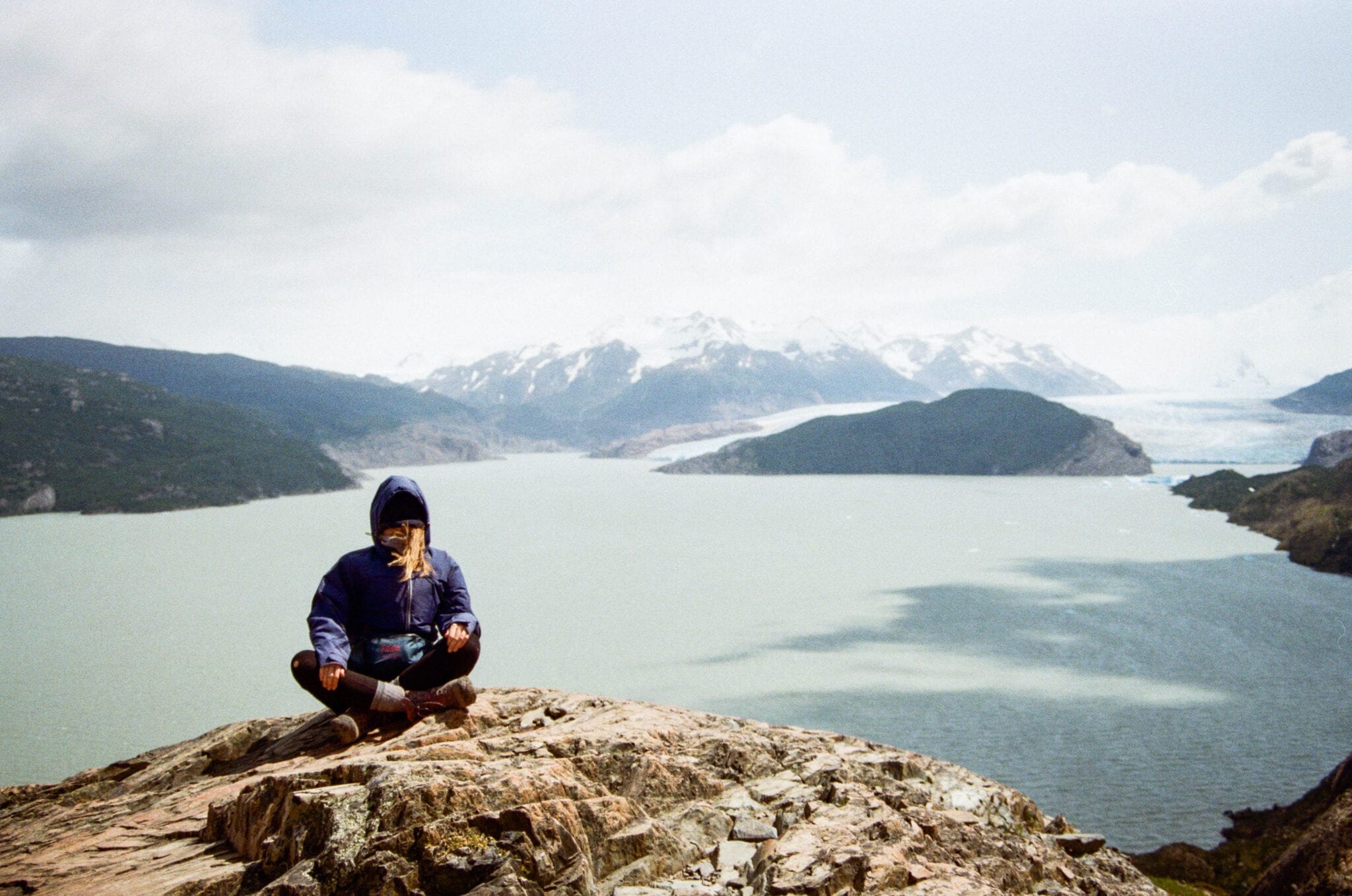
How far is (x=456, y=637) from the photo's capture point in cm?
512

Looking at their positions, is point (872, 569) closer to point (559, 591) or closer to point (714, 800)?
point (559, 591)

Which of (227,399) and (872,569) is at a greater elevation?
(227,399)

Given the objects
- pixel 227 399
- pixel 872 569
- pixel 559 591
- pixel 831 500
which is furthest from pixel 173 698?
pixel 227 399

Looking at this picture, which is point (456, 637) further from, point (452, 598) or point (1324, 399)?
point (1324, 399)

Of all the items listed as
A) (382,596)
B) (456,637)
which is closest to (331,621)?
(382,596)

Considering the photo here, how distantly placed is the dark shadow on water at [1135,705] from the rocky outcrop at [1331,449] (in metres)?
39.0

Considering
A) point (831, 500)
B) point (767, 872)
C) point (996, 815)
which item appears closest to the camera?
point (767, 872)

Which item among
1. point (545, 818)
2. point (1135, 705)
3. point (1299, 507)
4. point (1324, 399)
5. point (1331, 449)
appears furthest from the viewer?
point (1324, 399)

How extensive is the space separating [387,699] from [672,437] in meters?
155

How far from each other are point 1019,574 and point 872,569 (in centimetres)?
582

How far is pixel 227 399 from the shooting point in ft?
510

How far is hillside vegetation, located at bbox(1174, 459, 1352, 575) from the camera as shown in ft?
115

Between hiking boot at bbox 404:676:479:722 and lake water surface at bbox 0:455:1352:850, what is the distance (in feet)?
33.3

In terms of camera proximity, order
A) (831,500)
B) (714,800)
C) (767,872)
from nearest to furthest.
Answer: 1. (767,872)
2. (714,800)
3. (831,500)
